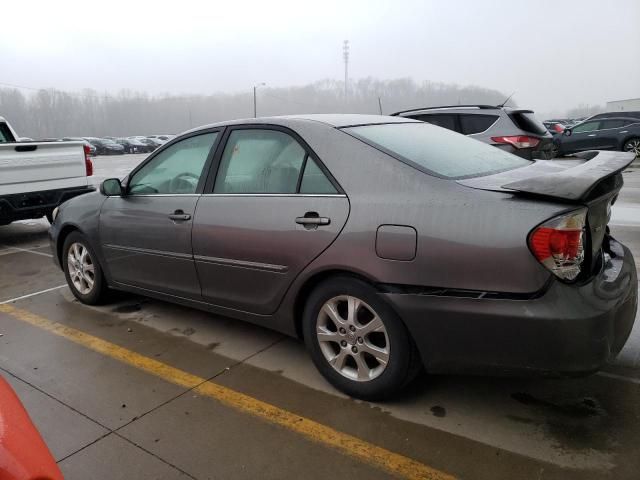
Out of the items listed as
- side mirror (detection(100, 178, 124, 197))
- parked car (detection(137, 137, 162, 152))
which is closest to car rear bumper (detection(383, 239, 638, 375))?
side mirror (detection(100, 178, 124, 197))

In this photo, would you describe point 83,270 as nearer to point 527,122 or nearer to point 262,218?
point 262,218

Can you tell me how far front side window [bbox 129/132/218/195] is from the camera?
12.3 ft

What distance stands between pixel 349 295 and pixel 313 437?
733mm

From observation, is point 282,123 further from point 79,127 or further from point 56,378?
point 79,127

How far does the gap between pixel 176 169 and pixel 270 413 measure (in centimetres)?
197

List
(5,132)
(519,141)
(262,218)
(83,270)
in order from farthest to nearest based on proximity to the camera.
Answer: (5,132) < (519,141) < (83,270) < (262,218)

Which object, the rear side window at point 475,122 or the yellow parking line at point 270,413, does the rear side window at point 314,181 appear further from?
the rear side window at point 475,122

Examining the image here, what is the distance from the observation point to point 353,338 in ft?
9.39

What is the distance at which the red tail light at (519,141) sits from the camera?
26.8ft

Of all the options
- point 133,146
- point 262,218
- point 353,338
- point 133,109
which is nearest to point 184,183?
point 262,218

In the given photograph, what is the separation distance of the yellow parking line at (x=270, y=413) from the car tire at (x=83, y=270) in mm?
453

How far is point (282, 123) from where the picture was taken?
3.32 meters

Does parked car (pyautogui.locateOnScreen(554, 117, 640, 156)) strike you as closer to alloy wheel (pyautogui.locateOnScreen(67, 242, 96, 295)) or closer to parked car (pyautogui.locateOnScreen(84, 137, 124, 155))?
alloy wheel (pyautogui.locateOnScreen(67, 242, 96, 295))

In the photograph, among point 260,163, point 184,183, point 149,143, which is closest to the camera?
point 260,163
